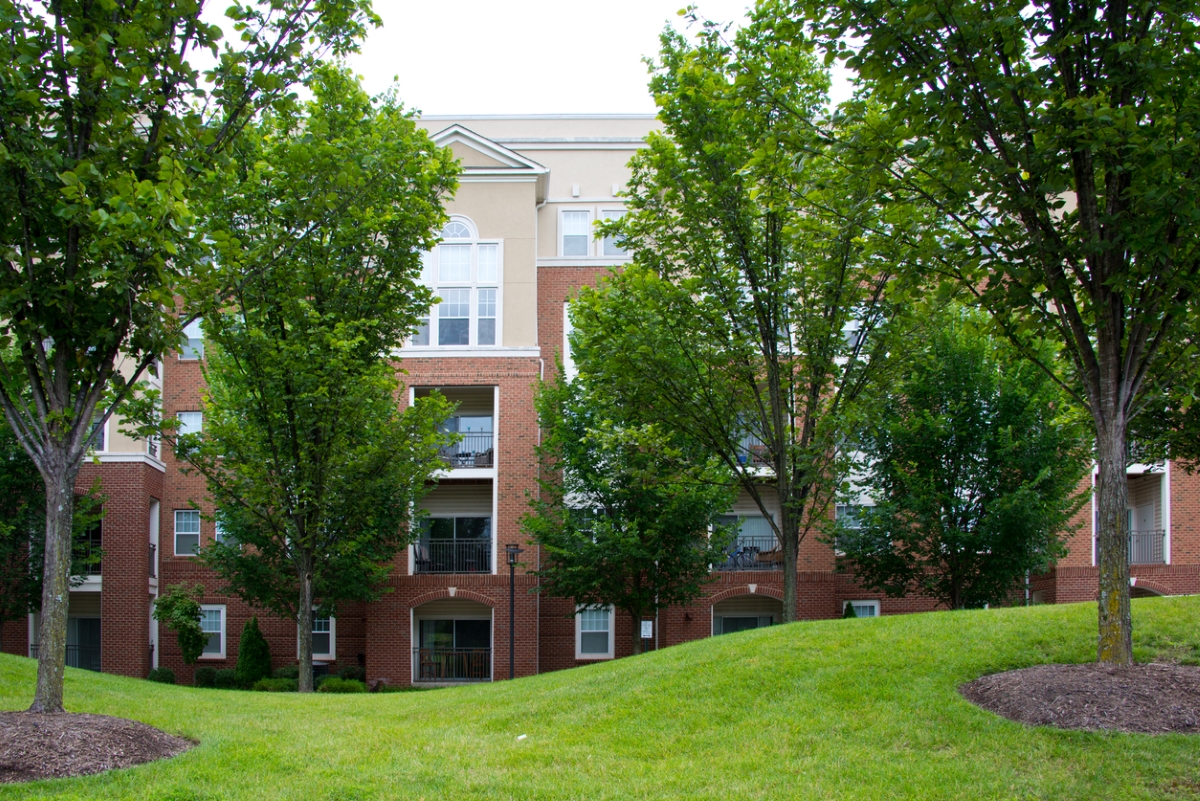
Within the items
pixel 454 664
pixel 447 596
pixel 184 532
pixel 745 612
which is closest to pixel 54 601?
pixel 447 596

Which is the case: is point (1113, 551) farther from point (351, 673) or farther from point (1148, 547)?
point (1148, 547)

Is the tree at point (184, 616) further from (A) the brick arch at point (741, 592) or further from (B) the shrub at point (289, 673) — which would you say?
(A) the brick arch at point (741, 592)

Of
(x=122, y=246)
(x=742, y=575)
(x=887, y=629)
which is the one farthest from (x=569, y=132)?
(x=122, y=246)

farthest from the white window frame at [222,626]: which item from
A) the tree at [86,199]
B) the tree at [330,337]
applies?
the tree at [86,199]

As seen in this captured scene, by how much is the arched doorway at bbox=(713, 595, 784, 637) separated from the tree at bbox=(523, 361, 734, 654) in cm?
458

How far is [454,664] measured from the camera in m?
28.2

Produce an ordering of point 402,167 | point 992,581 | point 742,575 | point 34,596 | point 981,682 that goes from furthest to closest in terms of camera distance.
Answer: point 742,575 → point 34,596 → point 992,581 → point 402,167 → point 981,682

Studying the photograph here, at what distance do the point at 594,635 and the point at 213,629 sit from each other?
11002 mm

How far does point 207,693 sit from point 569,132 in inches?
942

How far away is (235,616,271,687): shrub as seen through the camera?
88.3 ft

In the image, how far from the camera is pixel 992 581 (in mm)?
22938

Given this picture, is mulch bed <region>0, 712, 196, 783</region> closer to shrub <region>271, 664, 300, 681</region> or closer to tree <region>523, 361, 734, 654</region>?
tree <region>523, 361, 734, 654</region>

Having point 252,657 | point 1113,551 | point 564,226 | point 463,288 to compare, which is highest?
point 564,226

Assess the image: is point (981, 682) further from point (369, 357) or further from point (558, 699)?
point (369, 357)
